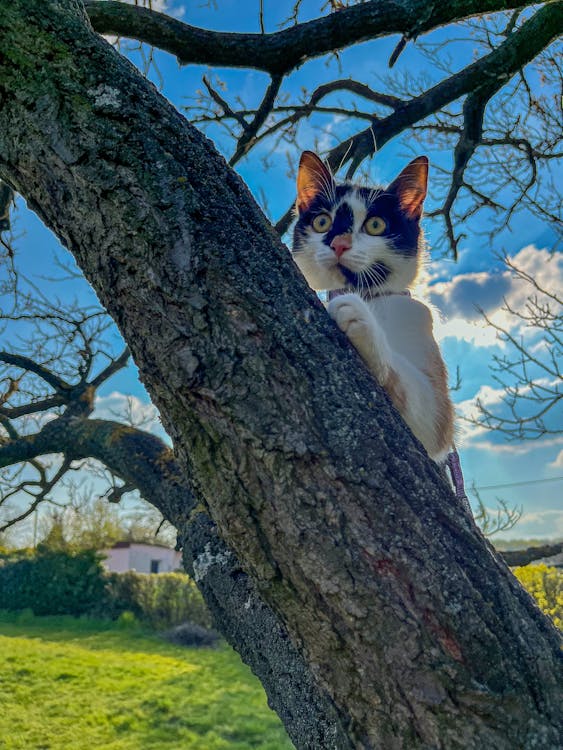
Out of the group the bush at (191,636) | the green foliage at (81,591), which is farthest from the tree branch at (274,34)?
the green foliage at (81,591)

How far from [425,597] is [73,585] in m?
16.0

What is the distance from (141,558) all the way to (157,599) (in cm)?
897

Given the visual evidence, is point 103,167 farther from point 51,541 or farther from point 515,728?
point 51,541

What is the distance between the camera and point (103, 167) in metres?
1.16

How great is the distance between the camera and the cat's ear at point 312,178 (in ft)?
8.21

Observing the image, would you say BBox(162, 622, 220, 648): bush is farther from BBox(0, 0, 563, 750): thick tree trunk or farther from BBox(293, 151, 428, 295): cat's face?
Result: BBox(0, 0, 563, 750): thick tree trunk

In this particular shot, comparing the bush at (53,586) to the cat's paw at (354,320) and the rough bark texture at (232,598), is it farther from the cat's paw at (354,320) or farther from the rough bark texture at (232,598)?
the cat's paw at (354,320)

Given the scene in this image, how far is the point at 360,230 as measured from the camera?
93.6 inches

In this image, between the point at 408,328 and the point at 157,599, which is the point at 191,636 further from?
the point at 408,328

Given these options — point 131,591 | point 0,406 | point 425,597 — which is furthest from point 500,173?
point 131,591

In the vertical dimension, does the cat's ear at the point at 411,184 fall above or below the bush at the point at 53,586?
above

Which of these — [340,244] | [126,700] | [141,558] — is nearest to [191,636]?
[126,700]

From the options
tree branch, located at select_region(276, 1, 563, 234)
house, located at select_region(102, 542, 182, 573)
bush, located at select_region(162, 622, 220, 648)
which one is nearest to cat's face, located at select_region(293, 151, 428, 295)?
tree branch, located at select_region(276, 1, 563, 234)

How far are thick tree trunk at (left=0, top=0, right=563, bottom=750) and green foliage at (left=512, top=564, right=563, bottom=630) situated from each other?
4.96 m
